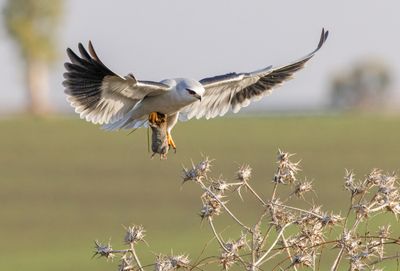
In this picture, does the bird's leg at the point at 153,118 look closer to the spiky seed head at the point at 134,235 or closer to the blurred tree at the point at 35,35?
the spiky seed head at the point at 134,235

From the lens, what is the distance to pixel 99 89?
7.43 metres

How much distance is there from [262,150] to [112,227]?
12585 millimetres

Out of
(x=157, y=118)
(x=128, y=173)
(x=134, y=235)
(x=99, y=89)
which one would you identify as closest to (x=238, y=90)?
(x=157, y=118)

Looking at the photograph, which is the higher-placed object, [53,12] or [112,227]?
[53,12]

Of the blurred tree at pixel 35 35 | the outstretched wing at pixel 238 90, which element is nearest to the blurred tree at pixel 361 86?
the blurred tree at pixel 35 35

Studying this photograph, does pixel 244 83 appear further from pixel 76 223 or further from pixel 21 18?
pixel 21 18

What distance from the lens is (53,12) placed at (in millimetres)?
70062

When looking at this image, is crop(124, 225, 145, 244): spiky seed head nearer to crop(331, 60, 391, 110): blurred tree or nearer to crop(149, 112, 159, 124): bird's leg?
crop(149, 112, 159, 124): bird's leg

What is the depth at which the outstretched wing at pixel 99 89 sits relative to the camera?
7.16m

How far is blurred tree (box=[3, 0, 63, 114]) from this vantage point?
68.5 metres

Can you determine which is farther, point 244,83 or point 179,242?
point 179,242

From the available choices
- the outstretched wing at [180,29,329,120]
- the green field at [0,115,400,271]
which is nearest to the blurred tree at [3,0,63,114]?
the green field at [0,115,400,271]

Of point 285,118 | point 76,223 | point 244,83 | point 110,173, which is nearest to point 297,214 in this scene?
point 244,83

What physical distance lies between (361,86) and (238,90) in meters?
82.2
